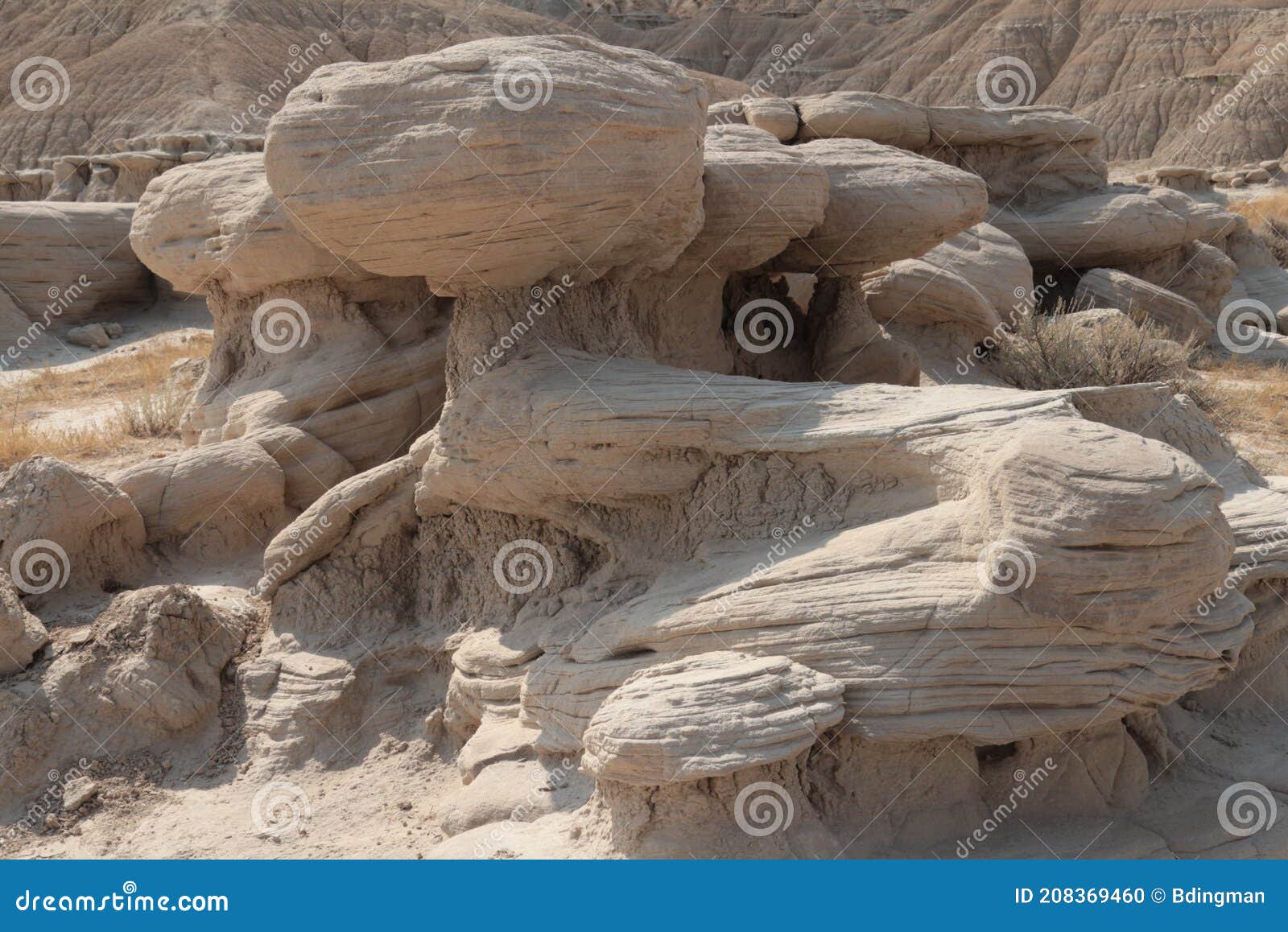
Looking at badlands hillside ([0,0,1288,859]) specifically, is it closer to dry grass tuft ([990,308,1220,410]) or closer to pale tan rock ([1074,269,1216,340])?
dry grass tuft ([990,308,1220,410])

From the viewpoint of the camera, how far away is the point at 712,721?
3758 millimetres

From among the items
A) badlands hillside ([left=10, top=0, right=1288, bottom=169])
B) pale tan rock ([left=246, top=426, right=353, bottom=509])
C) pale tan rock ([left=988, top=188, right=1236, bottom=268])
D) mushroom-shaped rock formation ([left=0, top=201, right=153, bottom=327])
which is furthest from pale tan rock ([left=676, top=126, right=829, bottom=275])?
badlands hillside ([left=10, top=0, right=1288, bottom=169])

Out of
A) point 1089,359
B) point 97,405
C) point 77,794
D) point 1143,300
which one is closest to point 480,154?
point 77,794

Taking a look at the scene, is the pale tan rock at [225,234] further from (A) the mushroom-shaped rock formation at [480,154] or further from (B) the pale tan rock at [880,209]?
(B) the pale tan rock at [880,209]

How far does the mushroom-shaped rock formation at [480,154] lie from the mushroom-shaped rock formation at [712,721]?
203 centimetres

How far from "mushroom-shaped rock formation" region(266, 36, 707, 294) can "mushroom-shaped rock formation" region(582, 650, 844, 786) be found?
2030mm

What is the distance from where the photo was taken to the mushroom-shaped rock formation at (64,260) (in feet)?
42.9

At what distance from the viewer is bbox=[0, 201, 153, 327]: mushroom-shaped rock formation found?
13086mm

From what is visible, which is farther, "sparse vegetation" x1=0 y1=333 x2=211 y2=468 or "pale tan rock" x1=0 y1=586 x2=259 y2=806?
"sparse vegetation" x1=0 y1=333 x2=211 y2=468

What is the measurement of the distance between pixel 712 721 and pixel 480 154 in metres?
2.33

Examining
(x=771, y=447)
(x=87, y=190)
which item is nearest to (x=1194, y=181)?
(x=771, y=447)

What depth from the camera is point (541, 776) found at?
4.64 m

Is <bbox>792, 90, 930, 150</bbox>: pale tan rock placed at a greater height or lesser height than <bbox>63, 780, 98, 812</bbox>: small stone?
greater

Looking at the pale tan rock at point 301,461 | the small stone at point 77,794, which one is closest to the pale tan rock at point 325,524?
the pale tan rock at point 301,461
